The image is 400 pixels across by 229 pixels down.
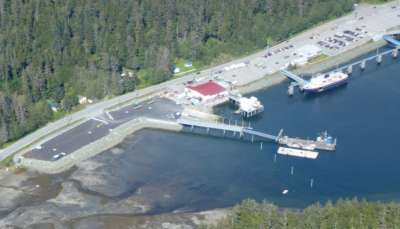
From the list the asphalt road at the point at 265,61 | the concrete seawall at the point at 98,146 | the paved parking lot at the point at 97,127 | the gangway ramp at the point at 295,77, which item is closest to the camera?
the concrete seawall at the point at 98,146

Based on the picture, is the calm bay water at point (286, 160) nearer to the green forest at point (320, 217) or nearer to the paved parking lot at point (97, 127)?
the paved parking lot at point (97, 127)

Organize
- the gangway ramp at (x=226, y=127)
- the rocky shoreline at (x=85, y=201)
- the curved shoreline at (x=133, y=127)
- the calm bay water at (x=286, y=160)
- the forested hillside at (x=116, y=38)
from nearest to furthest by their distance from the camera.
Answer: the rocky shoreline at (x=85, y=201), the calm bay water at (x=286, y=160), the curved shoreline at (x=133, y=127), the gangway ramp at (x=226, y=127), the forested hillside at (x=116, y=38)

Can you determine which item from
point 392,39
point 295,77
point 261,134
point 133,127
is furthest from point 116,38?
point 392,39

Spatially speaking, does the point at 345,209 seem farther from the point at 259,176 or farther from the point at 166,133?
the point at 166,133

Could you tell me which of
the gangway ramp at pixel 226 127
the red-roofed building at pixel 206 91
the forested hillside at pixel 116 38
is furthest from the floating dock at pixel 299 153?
the forested hillside at pixel 116 38

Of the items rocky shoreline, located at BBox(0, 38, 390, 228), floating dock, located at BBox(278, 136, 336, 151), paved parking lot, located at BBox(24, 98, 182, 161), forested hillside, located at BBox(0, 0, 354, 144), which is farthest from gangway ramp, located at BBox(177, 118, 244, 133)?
forested hillside, located at BBox(0, 0, 354, 144)

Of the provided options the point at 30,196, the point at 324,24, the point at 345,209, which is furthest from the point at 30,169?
the point at 324,24

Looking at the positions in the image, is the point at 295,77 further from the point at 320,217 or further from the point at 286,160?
the point at 320,217
